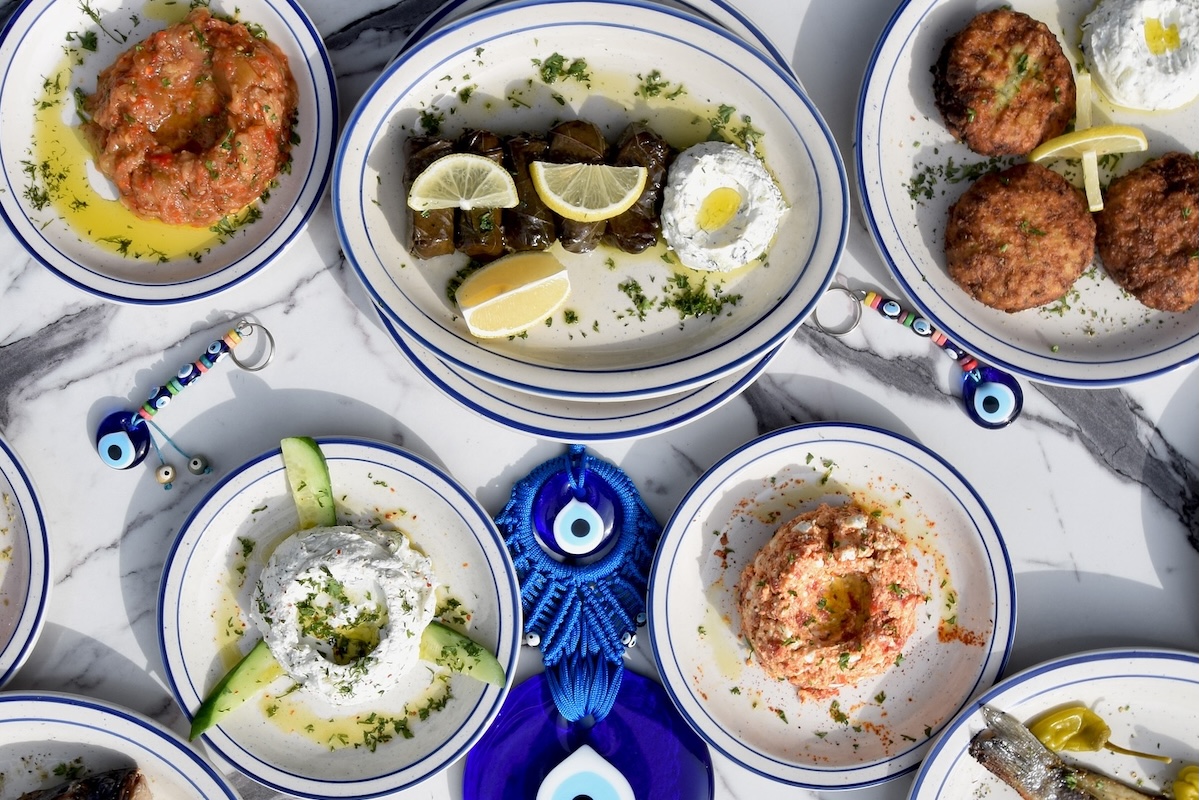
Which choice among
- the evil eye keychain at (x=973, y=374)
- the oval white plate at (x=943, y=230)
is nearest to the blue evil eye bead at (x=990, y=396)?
the evil eye keychain at (x=973, y=374)

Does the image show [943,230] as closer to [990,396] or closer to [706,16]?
[990,396]

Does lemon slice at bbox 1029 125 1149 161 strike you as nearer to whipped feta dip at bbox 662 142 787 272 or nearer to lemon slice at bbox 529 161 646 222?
whipped feta dip at bbox 662 142 787 272

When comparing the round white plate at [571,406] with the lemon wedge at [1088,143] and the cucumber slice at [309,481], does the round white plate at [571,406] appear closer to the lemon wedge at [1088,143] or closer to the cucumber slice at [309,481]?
the cucumber slice at [309,481]

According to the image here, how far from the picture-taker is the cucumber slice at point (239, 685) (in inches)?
133

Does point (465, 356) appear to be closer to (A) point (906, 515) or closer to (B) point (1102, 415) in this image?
(A) point (906, 515)

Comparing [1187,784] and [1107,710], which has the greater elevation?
[1107,710]

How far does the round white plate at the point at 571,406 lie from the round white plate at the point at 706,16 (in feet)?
3.69

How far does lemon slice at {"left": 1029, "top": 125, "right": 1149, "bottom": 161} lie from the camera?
3217 mm

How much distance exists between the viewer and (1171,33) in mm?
3287

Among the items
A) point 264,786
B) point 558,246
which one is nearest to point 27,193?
point 558,246

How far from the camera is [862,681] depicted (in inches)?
142

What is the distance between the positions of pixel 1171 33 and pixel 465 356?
3086 millimetres

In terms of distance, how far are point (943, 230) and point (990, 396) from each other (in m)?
0.74

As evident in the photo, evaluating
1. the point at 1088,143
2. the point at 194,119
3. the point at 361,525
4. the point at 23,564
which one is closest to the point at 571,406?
the point at 361,525
